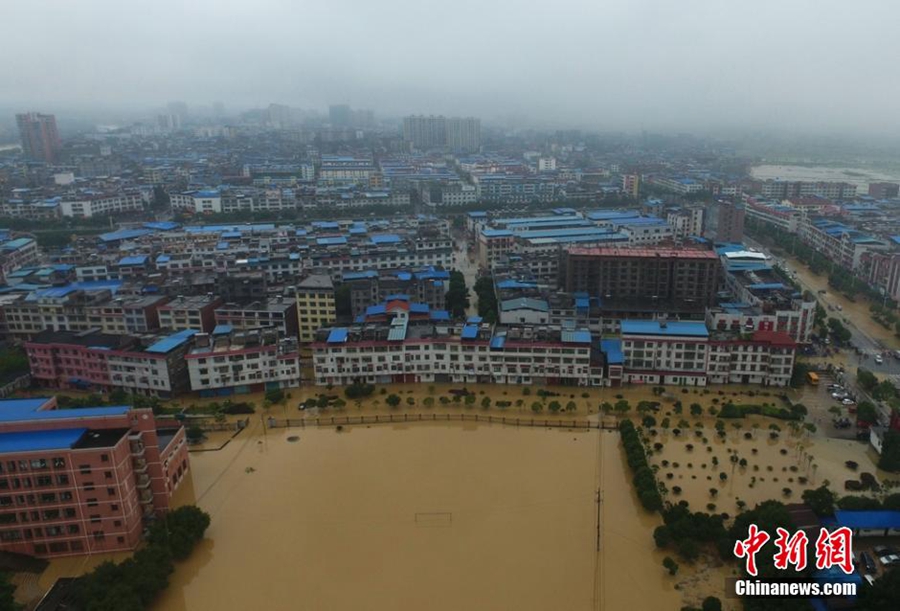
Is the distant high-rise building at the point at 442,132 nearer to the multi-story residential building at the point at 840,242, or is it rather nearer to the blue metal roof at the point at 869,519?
the multi-story residential building at the point at 840,242

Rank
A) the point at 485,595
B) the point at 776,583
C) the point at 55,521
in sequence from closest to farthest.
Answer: the point at 776,583 < the point at 485,595 < the point at 55,521

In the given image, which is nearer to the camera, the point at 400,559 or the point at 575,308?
the point at 400,559

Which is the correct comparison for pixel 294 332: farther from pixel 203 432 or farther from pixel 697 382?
pixel 697 382

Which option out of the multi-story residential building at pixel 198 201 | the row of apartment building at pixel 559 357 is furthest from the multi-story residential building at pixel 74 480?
the multi-story residential building at pixel 198 201

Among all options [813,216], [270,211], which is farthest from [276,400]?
[813,216]

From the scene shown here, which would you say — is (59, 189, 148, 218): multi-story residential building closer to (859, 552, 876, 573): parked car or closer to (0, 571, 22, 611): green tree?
(0, 571, 22, 611): green tree

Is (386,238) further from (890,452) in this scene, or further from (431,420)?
(890,452)
